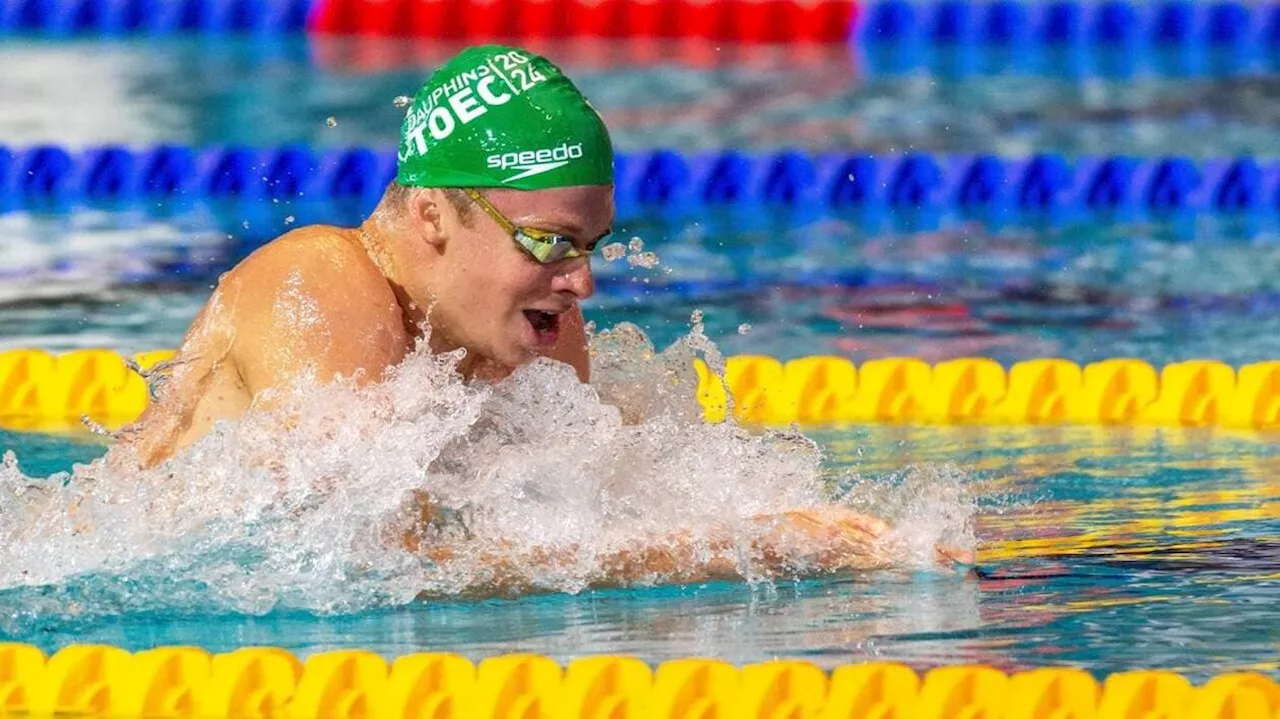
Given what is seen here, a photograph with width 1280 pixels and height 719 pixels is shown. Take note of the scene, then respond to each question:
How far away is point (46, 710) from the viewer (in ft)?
10.6

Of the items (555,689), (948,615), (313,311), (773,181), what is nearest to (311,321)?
(313,311)

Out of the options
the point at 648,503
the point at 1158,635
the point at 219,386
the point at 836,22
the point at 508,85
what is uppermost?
the point at 836,22

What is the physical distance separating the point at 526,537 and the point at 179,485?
1.86 feet

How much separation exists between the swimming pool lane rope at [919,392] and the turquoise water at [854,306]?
4.9 inches

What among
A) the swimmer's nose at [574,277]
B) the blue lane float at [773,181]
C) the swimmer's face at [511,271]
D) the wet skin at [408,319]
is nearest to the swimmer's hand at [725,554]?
the wet skin at [408,319]

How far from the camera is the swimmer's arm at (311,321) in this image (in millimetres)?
3410

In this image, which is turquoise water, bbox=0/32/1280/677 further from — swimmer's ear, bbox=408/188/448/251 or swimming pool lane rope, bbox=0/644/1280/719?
swimmer's ear, bbox=408/188/448/251

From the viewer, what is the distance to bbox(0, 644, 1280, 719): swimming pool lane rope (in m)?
3.06

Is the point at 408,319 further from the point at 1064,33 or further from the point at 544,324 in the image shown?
the point at 1064,33

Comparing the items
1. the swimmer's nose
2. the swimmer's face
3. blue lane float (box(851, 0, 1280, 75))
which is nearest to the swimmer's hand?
the swimmer's face

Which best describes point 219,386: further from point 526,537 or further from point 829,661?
point 829,661

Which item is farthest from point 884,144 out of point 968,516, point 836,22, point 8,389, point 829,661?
point 829,661

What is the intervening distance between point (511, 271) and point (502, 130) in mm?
233

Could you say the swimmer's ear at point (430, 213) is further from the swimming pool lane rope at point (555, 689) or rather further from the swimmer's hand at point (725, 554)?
the swimming pool lane rope at point (555, 689)
